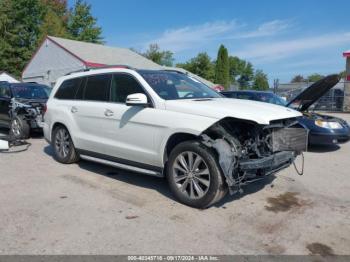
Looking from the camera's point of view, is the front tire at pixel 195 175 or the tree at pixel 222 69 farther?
the tree at pixel 222 69

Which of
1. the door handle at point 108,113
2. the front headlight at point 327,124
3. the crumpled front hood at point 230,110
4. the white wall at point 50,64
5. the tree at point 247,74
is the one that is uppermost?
the tree at point 247,74

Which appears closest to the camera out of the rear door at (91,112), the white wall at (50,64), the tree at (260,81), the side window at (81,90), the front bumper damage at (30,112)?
the rear door at (91,112)

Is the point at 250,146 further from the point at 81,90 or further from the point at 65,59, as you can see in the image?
the point at 65,59

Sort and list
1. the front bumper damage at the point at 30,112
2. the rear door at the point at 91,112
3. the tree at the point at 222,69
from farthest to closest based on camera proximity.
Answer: the tree at the point at 222,69 → the front bumper damage at the point at 30,112 → the rear door at the point at 91,112

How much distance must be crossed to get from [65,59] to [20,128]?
1891 cm

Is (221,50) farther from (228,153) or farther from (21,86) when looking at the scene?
(228,153)

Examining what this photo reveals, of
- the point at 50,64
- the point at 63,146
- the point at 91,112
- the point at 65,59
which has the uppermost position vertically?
the point at 65,59

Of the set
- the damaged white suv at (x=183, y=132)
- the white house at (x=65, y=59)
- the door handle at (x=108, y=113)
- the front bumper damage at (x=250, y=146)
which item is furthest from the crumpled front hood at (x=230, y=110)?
the white house at (x=65, y=59)

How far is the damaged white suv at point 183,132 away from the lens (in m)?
4.56

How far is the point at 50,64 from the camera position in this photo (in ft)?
96.4

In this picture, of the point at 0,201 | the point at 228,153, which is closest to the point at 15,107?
the point at 0,201

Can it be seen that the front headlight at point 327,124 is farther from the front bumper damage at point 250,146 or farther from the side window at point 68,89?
the side window at point 68,89

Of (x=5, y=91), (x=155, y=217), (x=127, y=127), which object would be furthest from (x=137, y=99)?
(x=5, y=91)

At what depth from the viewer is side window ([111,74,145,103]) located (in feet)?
18.2
